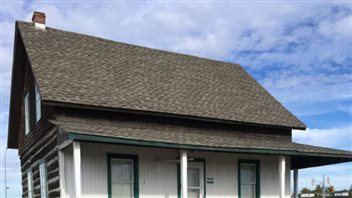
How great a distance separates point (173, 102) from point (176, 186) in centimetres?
277

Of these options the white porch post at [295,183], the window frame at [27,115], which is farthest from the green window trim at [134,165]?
the white porch post at [295,183]

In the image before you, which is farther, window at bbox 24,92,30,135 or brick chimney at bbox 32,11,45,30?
window at bbox 24,92,30,135

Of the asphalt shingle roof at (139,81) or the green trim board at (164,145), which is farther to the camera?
the asphalt shingle roof at (139,81)

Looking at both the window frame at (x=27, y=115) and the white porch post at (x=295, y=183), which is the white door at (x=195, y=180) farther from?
the window frame at (x=27, y=115)

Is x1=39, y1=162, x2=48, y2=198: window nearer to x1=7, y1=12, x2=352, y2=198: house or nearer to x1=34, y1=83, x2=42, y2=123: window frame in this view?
x1=7, y1=12, x2=352, y2=198: house

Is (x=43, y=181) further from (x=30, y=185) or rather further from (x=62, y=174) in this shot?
(x=30, y=185)

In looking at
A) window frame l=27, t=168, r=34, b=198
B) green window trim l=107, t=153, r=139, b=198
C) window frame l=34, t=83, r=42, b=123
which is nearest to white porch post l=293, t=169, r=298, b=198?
green window trim l=107, t=153, r=139, b=198

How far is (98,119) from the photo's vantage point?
12344mm

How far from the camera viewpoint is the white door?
535 inches

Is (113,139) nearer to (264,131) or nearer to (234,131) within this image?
(234,131)

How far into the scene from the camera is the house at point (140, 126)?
11648 millimetres

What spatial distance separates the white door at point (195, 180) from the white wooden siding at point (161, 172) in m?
0.22

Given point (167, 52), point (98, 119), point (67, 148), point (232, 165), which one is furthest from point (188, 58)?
point (67, 148)

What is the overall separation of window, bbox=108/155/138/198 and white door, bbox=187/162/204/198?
2.05 metres
